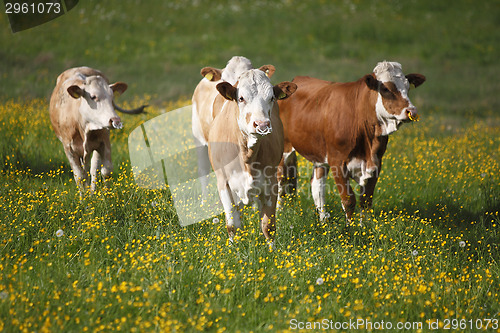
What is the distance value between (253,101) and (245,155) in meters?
0.64

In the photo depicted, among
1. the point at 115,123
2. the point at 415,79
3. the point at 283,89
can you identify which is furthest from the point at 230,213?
the point at 415,79

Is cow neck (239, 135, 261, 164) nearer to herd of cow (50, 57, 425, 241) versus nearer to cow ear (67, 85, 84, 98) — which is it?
herd of cow (50, 57, 425, 241)

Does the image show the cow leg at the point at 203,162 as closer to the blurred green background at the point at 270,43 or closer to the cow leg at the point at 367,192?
the cow leg at the point at 367,192

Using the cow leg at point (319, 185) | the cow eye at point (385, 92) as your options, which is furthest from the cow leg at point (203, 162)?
the cow eye at point (385, 92)

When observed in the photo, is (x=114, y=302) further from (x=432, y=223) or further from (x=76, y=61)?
(x=76, y=61)

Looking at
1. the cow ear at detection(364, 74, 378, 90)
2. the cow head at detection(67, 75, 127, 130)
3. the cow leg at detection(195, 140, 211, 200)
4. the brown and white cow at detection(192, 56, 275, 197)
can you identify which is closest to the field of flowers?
the cow head at detection(67, 75, 127, 130)

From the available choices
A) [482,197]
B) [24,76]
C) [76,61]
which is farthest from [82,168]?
[76,61]

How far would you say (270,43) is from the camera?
23219mm

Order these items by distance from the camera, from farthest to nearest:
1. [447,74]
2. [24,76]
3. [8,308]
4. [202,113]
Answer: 1. [447,74]
2. [24,76]
3. [202,113]
4. [8,308]

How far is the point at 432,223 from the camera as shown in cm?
673

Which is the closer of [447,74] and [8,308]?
[8,308]

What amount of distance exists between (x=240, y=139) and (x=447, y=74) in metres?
18.0

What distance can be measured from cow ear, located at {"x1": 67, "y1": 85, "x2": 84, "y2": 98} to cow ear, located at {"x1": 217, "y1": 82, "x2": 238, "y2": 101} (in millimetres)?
2405

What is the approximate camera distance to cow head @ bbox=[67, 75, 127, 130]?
6.50 meters
